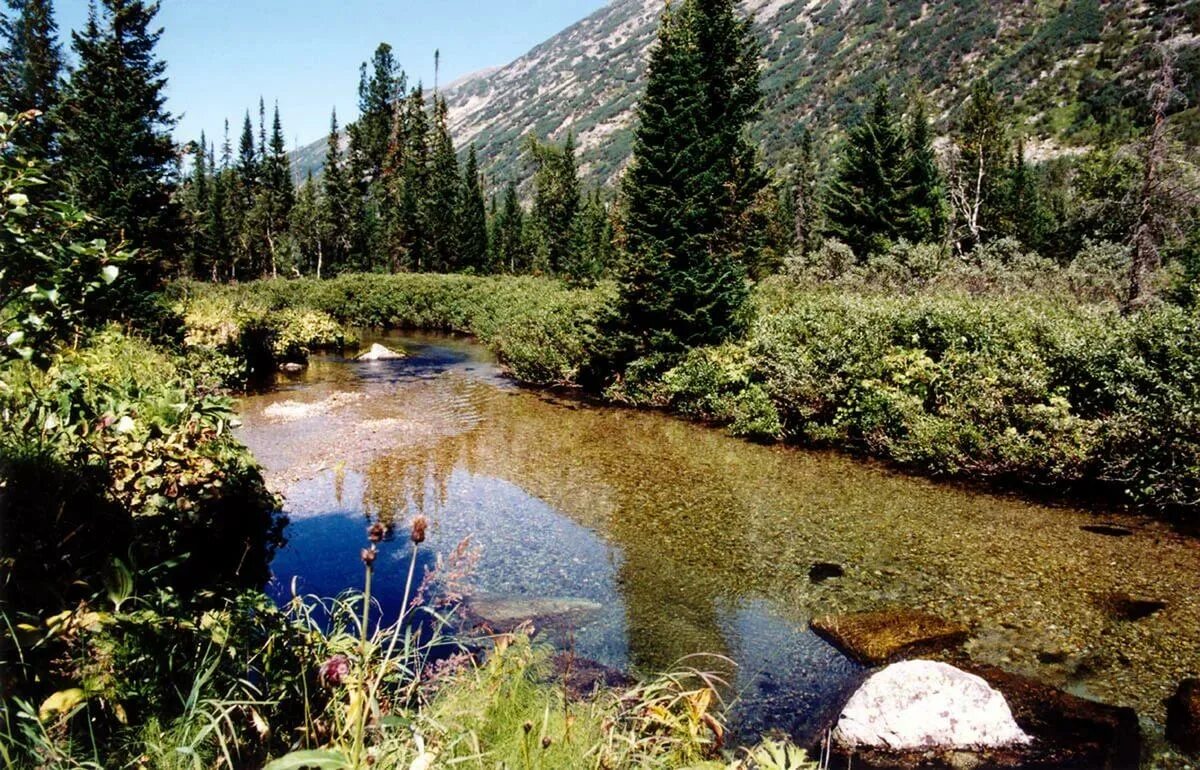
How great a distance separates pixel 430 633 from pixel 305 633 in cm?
252

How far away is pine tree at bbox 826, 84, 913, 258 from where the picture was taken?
31234 millimetres

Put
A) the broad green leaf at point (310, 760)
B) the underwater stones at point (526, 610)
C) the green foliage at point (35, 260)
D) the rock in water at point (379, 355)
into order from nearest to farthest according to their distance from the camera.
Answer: the broad green leaf at point (310, 760) < the green foliage at point (35, 260) < the underwater stones at point (526, 610) < the rock in water at point (379, 355)

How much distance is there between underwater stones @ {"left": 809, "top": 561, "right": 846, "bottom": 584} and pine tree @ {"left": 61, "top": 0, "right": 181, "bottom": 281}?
48.0 feet

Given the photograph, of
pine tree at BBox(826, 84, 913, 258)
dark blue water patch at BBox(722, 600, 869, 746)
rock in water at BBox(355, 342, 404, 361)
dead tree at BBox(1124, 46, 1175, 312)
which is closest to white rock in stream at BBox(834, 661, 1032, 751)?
dark blue water patch at BBox(722, 600, 869, 746)

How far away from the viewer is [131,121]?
1590 centimetres

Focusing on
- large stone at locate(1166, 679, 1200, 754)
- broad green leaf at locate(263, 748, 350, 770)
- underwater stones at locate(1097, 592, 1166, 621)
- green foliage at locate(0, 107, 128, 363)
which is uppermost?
green foliage at locate(0, 107, 128, 363)

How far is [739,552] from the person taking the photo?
789 centimetres

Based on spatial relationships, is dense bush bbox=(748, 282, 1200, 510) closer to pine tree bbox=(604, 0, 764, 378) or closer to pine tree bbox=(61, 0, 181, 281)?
pine tree bbox=(604, 0, 764, 378)

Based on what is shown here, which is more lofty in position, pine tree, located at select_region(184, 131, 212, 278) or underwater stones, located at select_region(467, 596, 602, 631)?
pine tree, located at select_region(184, 131, 212, 278)

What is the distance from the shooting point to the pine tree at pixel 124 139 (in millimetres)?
15375

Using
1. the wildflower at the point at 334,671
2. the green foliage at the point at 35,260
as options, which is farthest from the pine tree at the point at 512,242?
the wildflower at the point at 334,671

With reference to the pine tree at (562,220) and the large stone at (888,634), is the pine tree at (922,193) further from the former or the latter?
the large stone at (888,634)

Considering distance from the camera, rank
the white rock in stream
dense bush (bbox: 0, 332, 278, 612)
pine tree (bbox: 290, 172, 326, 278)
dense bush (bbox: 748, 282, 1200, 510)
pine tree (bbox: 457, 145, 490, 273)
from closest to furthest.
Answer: dense bush (bbox: 0, 332, 278, 612), the white rock in stream, dense bush (bbox: 748, 282, 1200, 510), pine tree (bbox: 457, 145, 490, 273), pine tree (bbox: 290, 172, 326, 278)

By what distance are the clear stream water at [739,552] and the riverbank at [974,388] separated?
29.0 inches
